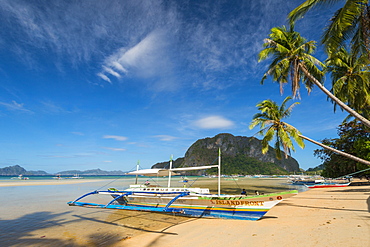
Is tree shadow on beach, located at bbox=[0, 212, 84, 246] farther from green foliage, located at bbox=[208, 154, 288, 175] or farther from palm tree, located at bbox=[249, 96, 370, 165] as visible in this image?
green foliage, located at bbox=[208, 154, 288, 175]

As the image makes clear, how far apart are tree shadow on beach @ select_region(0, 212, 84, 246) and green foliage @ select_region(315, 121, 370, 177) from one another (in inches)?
1139

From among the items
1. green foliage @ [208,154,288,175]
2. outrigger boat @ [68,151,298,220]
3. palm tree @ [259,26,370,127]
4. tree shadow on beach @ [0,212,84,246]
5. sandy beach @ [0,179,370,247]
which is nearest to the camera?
sandy beach @ [0,179,370,247]

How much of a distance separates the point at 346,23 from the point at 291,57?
15.4 feet

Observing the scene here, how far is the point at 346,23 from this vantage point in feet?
25.3

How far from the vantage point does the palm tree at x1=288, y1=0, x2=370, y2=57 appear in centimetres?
739

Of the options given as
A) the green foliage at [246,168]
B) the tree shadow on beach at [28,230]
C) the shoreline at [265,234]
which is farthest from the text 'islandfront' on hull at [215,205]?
the green foliage at [246,168]

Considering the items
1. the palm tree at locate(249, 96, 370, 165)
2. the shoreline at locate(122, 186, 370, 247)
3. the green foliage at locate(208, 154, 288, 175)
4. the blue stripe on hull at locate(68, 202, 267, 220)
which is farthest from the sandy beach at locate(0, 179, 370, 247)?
the green foliage at locate(208, 154, 288, 175)

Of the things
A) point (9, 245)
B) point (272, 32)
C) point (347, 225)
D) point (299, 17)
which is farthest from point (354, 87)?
point (9, 245)

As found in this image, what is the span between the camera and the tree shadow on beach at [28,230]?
8406mm

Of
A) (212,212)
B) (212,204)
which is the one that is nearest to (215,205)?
(212,204)

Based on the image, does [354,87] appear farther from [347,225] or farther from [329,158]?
[329,158]

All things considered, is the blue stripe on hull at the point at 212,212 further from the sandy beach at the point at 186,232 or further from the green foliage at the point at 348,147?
the green foliage at the point at 348,147

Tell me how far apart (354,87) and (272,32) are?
275 inches

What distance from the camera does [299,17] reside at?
8008mm
